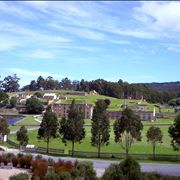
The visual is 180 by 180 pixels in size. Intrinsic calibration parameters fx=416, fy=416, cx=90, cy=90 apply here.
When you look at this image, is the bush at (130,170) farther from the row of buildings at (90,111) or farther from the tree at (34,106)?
the tree at (34,106)

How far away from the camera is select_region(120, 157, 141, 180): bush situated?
634 inches

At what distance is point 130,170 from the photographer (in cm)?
1622

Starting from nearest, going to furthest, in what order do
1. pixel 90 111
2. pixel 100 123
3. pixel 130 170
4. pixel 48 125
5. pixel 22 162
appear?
pixel 130 170, pixel 22 162, pixel 100 123, pixel 48 125, pixel 90 111

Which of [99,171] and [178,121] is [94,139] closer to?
[178,121]

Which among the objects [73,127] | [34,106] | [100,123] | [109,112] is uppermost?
[34,106]

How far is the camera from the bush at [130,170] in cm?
1611

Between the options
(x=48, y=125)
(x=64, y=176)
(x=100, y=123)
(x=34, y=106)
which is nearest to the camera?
(x=64, y=176)

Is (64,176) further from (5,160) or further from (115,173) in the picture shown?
(5,160)

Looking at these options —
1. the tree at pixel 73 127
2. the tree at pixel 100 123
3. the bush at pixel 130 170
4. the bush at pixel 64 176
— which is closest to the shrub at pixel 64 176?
the bush at pixel 64 176

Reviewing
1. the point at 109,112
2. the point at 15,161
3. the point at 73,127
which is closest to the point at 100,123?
the point at 73,127

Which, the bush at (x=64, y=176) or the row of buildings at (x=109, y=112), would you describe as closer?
the bush at (x=64, y=176)

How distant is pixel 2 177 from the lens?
2561cm

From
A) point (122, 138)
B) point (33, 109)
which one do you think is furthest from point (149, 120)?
point (122, 138)


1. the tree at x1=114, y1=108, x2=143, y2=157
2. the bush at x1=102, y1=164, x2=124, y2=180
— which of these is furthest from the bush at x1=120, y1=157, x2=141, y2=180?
the tree at x1=114, y1=108, x2=143, y2=157
